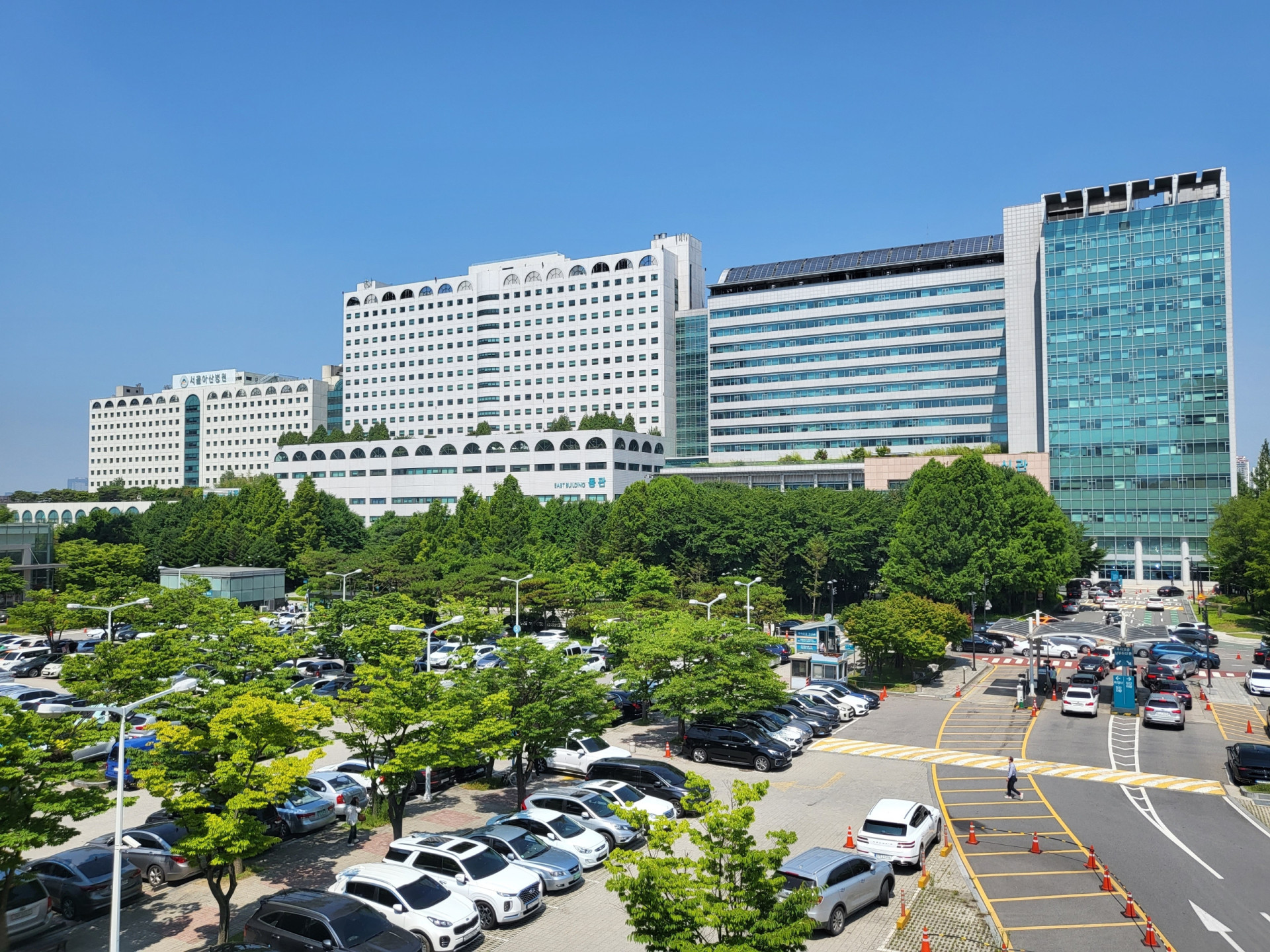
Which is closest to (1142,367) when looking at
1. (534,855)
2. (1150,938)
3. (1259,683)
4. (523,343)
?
(1259,683)

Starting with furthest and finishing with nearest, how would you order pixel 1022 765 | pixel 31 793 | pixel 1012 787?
pixel 1022 765 → pixel 1012 787 → pixel 31 793

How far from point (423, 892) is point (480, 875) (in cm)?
171

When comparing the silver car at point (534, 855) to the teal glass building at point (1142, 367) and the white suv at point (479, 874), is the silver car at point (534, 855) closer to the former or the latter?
the white suv at point (479, 874)

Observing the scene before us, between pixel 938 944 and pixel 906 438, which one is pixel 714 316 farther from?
pixel 938 944

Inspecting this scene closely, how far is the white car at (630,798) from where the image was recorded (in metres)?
25.9

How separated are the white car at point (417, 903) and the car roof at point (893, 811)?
10827 millimetres

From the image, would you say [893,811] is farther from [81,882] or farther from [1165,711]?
[1165,711]

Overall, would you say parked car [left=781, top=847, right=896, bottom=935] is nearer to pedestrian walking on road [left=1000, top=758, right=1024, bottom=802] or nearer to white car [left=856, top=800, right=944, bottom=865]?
white car [left=856, top=800, right=944, bottom=865]

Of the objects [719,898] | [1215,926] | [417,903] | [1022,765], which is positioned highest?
[719,898]

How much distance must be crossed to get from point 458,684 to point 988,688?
3370 centimetres

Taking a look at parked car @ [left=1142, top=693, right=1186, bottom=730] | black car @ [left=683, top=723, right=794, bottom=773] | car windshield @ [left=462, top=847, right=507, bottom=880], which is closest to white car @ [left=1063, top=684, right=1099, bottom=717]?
parked car @ [left=1142, top=693, right=1186, bottom=730]

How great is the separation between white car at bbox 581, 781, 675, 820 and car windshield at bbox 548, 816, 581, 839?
2107 millimetres

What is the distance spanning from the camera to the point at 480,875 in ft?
66.0

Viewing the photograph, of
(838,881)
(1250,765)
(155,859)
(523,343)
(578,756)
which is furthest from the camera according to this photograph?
(523,343)
